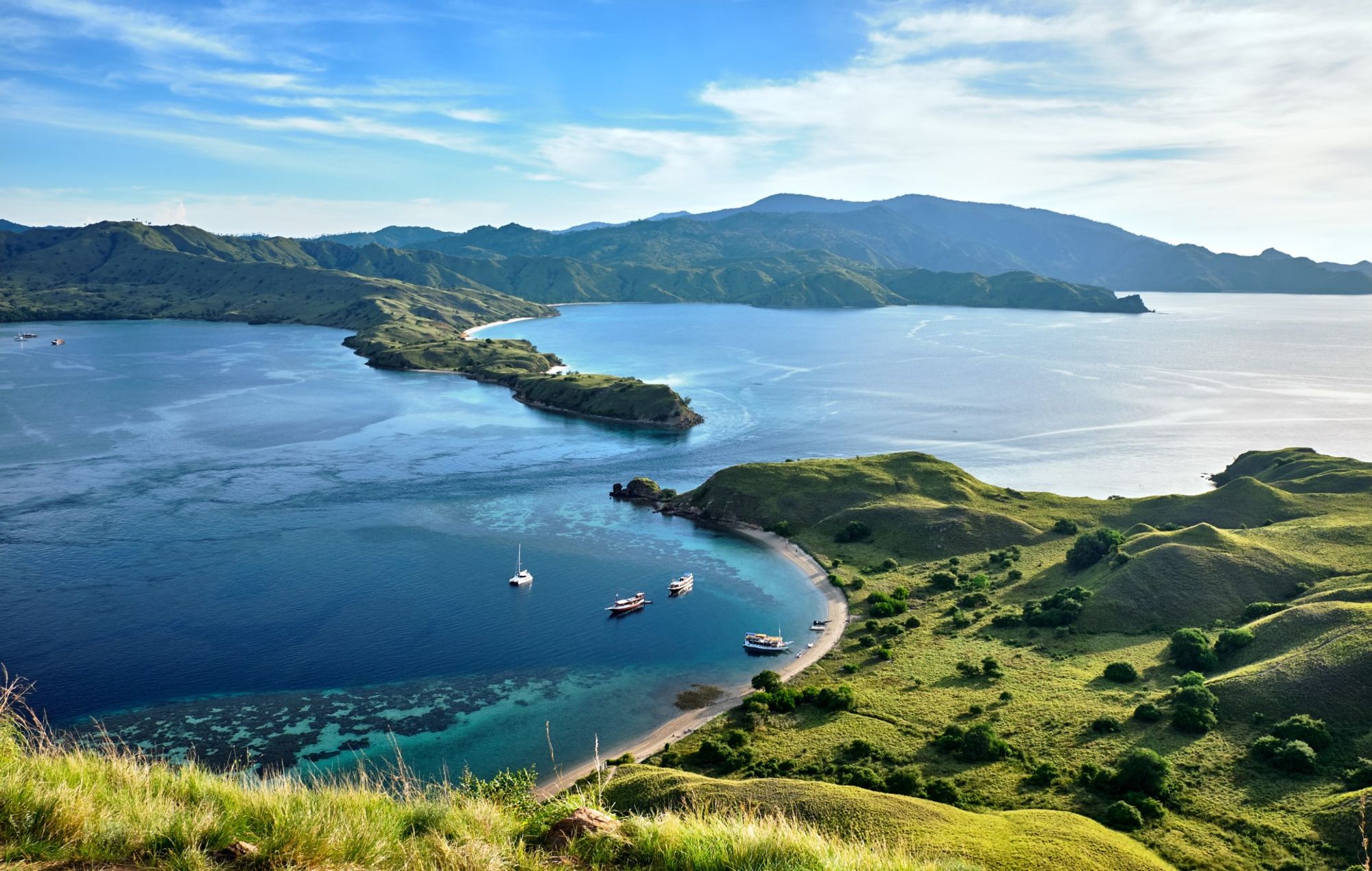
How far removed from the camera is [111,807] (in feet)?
51.1

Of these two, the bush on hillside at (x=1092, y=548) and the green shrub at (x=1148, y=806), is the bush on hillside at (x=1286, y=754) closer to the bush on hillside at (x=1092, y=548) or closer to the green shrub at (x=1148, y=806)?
the green shrub at (x=1148, y=806)

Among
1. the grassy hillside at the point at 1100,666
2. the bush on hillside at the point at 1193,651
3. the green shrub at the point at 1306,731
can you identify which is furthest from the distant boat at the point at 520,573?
the green shrub at the point at 1306,731

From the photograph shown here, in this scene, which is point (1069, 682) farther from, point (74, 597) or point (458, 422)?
point (458, 422)

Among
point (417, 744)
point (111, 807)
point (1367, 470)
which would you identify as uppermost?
point (111, 807)

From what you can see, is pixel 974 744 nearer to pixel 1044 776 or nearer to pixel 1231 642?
pixel 1044 776

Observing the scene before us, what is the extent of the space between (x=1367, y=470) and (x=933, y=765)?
111m

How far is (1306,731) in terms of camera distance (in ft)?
172

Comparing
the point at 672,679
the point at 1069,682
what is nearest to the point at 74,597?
the point at 672,679

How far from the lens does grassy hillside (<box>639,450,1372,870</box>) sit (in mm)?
49750

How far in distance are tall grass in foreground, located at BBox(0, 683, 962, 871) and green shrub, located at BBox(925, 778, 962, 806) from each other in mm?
37622

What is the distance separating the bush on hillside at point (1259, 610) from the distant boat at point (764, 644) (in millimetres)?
45205

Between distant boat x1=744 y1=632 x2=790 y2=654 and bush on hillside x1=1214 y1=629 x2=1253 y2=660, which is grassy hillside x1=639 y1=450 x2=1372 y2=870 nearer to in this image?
bush on hillside x1=1214 y1=629 x2=1253 y2=660

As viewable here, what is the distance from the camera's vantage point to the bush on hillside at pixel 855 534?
→ 113125mm

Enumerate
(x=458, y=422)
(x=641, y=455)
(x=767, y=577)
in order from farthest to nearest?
1. (x=458, y=422)
2. (x=641, y=455)
3. (x=767, y=577)
